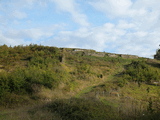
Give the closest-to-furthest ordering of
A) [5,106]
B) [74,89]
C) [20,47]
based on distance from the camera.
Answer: [5,106], [74,89], [20,47]

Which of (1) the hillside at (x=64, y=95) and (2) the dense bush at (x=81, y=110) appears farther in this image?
(1) the hillside at (x=64, y=95)

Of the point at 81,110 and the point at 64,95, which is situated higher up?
the point at 81,110

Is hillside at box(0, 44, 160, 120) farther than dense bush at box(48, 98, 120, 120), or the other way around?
hillside at box(0, 44, 160, 120)

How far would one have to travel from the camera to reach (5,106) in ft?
33.5

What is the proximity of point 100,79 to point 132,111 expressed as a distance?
13382mm

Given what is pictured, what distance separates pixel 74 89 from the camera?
593 inches

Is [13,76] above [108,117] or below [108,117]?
above

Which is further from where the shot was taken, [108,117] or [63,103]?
[63,103]

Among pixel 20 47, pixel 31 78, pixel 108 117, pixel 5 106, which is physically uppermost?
pixel 20 47

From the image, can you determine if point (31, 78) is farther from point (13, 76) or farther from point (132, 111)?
point (132, 111)

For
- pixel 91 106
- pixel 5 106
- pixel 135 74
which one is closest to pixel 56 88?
pixel 5 106

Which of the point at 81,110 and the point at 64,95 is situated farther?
the point at 64,95

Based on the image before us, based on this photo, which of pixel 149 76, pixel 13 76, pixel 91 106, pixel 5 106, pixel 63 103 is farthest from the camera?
pixel 149 76

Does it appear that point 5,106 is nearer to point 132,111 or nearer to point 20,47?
point 132,111
